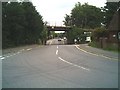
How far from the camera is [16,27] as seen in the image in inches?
2030

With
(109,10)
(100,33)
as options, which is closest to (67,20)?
(100,33)

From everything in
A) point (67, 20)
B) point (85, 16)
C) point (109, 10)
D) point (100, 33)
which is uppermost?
point (85, 16)

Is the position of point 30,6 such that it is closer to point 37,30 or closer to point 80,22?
point 37,30

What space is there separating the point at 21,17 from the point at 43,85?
44150 millimetres

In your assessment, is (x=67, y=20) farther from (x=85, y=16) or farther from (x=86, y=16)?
(x=85, y=16)

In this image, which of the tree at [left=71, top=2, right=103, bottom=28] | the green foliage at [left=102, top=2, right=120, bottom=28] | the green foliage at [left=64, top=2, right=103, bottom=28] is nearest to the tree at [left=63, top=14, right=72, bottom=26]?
the green foliage at [left=64, top=2, right=103, bottom=28]

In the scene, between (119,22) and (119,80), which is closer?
(119,80)

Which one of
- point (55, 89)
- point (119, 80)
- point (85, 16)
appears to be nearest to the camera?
point (55, 89)

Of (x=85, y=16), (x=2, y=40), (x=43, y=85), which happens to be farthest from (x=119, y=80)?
(x=85, y=16)

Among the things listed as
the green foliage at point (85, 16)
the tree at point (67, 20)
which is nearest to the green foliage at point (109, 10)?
the green foliage at point (85, 16)

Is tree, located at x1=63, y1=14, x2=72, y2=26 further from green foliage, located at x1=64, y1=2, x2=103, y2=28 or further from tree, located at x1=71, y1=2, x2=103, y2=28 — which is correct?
tree, located at x1=71, y1=2, x2=103, y2=28

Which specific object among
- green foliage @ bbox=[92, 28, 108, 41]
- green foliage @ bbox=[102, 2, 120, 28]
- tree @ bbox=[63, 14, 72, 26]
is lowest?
green foliage @ bbox=[92, 28, 108, 41]

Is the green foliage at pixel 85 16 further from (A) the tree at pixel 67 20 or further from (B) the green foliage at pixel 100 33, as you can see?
(B) the green foliage at pixel 100 33

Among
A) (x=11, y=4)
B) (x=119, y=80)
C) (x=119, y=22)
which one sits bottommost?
(x=119, y=80)
